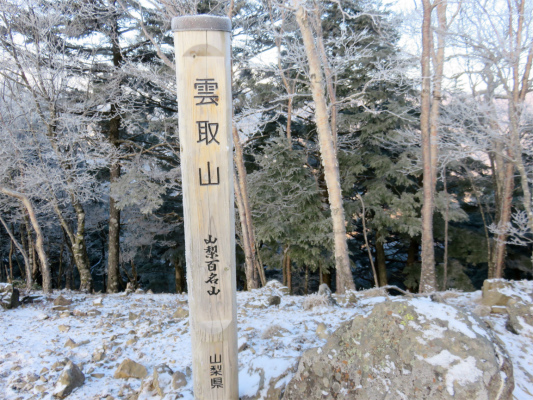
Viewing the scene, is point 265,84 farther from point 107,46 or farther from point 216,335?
point 216,335

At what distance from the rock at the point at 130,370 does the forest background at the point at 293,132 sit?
14.0ft

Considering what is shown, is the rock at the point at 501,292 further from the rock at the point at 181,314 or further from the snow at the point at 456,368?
the rock at the point at 181,314

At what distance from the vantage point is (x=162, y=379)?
300cm

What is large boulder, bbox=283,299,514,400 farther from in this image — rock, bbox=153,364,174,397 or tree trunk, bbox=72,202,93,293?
tree trunk, bbox=72,202,93,293

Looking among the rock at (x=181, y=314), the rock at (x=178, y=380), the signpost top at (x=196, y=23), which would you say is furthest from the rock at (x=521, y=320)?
the signpost top at (x=196, y=23)

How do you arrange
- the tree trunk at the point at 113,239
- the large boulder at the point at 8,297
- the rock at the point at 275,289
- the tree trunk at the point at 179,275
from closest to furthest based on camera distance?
the large boulder at the point at 8,297 < the rock at the point at 275,289 < the tree trunk at the point at 113,239 < the tree trunk at the point at 179,275

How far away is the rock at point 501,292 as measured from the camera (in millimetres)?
4701

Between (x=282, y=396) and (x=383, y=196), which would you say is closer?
(x=282, y=396)

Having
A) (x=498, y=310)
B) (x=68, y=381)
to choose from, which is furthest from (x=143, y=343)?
(x=498, y=310)

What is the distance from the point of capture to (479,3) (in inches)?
301

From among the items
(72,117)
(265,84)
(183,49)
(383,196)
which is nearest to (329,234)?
(383,196)

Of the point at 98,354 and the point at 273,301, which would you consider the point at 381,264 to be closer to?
the point at 273,301

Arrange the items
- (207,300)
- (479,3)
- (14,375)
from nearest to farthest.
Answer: (207,300), (14,375), (479,3)

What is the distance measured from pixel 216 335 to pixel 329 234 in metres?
8.47
